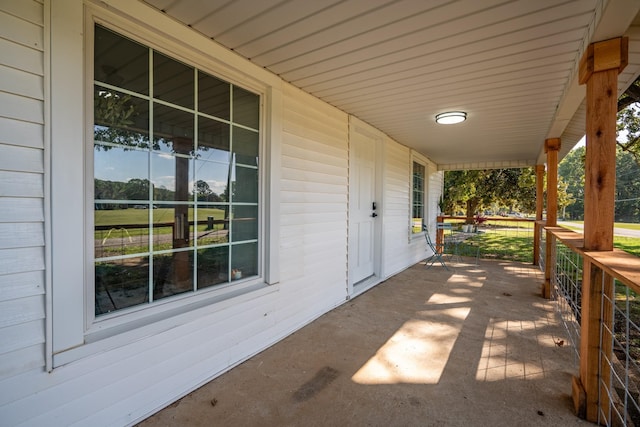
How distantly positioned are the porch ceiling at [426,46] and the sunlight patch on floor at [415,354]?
91.3 inches

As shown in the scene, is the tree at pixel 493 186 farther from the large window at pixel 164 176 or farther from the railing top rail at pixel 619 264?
the large window at pixel 164 176

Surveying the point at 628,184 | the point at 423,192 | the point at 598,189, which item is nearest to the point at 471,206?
the point at 628,184

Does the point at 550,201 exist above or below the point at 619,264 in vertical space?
above

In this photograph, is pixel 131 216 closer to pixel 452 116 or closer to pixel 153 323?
pixel 153 323

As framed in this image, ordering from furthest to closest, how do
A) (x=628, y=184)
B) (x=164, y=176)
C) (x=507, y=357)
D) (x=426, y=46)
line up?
(x=628, y=184)
(x=507, y=357)
(x=426, y=46)
(x=164, y=176)

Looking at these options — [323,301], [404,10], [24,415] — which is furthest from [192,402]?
[404,10]

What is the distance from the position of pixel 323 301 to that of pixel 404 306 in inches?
40.5

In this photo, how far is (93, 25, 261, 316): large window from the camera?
162cm

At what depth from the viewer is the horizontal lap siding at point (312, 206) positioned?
2.78m

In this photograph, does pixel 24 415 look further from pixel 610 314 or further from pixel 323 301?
pixel 610 314

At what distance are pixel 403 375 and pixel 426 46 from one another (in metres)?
2.32

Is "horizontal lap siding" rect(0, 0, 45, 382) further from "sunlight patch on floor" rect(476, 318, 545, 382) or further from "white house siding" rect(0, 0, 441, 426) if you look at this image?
"sunlight patch on floor" rect(476, 318, 545, 382)

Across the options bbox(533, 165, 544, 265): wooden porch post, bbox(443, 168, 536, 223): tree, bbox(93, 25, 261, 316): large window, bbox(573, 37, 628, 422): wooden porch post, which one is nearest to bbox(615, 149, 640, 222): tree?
bbox(533, 165, 544, 265): wooden porch post

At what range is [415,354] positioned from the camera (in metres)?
2.46
